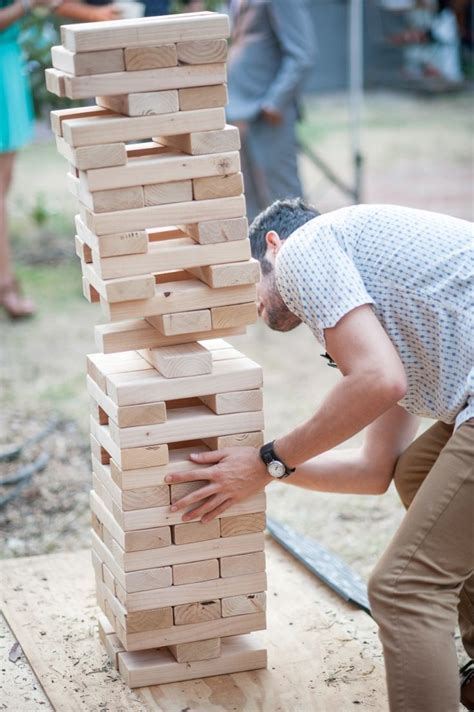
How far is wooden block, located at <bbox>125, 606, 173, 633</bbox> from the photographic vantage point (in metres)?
2.75

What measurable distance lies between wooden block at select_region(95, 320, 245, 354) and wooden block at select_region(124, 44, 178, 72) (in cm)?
62

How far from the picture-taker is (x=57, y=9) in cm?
594

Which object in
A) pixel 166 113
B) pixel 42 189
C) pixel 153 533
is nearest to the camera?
pixel 166 113

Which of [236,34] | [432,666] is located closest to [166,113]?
[432,666]

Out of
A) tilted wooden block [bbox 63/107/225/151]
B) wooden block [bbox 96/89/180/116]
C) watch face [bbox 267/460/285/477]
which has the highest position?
wooden block [bbox 96/89/180/116]

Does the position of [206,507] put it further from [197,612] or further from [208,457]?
[197,612]

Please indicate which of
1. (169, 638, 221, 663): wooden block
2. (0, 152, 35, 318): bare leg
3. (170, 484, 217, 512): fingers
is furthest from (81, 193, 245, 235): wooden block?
(0, 152, 35, 318): bare leg

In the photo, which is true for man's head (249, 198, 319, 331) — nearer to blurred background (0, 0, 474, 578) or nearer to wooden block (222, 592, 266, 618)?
wooden block (222, 592, 266, 618)

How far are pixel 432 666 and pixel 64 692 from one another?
0.97 metres

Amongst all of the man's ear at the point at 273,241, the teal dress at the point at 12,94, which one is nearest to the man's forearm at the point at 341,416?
the man's ear at the point at 273,241

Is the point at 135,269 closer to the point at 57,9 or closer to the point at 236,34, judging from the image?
the point at 57,9

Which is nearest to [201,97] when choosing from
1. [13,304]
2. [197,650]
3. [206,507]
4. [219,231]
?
[219,231]

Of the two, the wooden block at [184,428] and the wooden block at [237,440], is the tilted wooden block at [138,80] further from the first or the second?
the wooden block at [237,440]

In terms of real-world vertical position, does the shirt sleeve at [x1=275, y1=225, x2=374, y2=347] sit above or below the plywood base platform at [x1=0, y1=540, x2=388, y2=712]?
above
